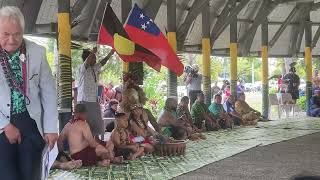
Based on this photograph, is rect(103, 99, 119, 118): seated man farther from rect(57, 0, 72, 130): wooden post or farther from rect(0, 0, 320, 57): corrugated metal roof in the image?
rect(0, 0, 320, 57): corrugated metal roof

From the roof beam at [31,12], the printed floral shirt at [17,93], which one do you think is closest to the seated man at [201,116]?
the roof beam at [31,12]

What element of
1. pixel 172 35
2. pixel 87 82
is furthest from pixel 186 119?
pixel 172 35

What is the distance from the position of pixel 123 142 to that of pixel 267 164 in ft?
6.18

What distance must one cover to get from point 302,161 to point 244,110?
6.27 meters

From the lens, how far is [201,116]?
10.8 meters

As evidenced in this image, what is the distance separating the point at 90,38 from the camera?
37.8ft

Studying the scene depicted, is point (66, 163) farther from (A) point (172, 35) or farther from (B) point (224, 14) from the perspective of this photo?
(B) point (224, 14)

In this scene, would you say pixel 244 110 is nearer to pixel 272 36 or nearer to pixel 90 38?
pixel 90 38

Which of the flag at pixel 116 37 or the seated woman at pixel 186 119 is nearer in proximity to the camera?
the flag at pixel 116 37

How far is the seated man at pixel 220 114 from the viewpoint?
11.5 m

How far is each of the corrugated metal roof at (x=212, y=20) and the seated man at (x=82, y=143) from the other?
3720 millimetres

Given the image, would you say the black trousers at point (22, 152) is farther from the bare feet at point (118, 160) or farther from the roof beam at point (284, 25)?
the roof beam at point (284, 25)

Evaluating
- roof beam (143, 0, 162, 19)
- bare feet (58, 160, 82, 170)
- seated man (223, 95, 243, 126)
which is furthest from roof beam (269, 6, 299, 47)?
bare feet (58, 160, 82, 170)

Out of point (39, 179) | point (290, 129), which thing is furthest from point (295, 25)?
point (39, 179)
